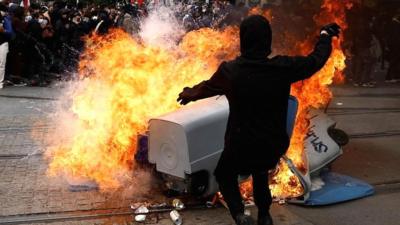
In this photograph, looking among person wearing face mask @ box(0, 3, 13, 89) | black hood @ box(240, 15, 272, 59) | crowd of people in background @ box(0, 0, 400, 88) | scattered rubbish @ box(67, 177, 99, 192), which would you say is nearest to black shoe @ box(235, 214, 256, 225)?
black hood @ box(240, 15, 272, 59)

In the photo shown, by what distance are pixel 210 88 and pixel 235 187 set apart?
81cm

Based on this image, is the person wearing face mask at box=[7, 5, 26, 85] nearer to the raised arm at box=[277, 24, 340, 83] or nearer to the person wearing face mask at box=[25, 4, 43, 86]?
the person wearing face mask at box=[25, 4, 43, 86]

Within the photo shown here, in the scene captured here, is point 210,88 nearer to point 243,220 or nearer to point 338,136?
point 243,220

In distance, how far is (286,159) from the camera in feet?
17.6

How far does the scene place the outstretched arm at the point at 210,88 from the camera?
13.7 feet

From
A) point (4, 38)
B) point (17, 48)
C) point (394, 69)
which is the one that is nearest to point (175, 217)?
point (4, 38)

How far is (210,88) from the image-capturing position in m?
4.30

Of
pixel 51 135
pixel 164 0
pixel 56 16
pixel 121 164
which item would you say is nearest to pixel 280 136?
pixel 121 164

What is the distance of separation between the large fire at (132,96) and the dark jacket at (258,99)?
1.43m

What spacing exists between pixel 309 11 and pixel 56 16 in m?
7.78

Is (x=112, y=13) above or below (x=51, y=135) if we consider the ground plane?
above

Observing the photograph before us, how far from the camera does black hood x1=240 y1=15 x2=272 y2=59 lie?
3.93 m

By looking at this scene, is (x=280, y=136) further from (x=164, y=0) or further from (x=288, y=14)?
(x=164, y=0)

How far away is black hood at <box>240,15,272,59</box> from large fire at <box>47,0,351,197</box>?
184 centimetres
